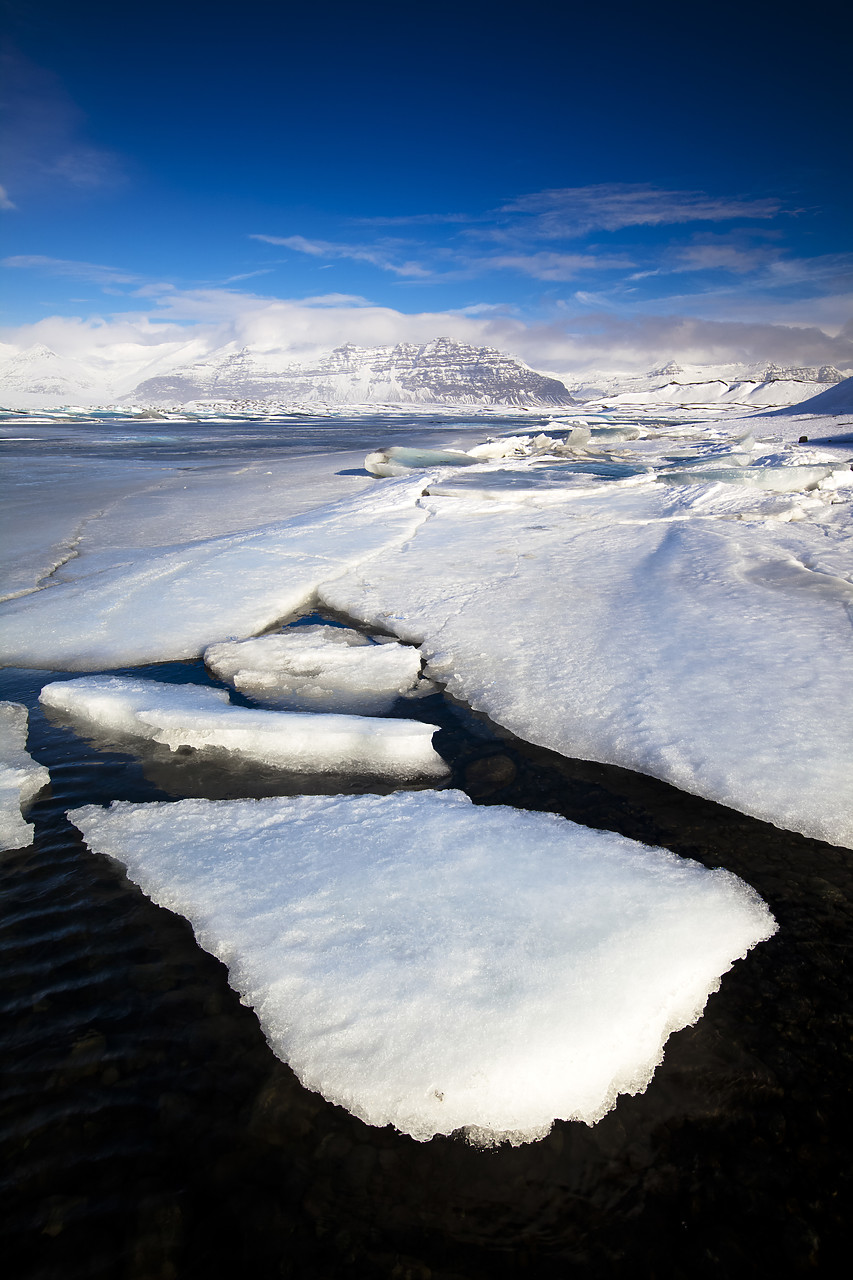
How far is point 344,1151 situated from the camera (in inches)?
46.1

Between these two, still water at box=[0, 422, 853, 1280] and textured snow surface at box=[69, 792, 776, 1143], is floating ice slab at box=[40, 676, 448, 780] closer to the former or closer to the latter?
textured snow surface at box=[69, 792, 776, 1143]

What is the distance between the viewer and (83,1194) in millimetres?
1114

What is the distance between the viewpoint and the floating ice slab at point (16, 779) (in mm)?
1984

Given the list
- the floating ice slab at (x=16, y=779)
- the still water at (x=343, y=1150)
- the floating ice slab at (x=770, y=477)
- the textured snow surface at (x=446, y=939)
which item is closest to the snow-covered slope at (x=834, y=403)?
the floating ice slab at (x=770, y=477)

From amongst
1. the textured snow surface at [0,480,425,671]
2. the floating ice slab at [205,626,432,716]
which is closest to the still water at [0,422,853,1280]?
the floating ice slab at [205,626,432,716]

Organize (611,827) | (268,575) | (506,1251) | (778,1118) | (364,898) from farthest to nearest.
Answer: (268,575)
(611,827)
(364,898)
(778,1118)
(506,1251)

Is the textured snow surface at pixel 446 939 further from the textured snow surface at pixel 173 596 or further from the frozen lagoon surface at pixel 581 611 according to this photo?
the textured snow surface at pixel 173 596

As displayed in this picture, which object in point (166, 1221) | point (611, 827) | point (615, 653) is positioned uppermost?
point (615, 653)

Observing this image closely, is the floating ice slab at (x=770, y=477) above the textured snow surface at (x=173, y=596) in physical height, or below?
above

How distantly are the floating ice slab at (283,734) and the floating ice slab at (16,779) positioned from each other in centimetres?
29

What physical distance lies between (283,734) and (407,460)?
10.9 metres

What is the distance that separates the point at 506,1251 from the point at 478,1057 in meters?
0.28

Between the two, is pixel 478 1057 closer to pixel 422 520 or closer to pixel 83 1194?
pixel 83 1194

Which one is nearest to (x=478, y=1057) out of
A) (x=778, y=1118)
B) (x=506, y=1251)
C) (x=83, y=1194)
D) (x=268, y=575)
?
(x=506, y=1251)
